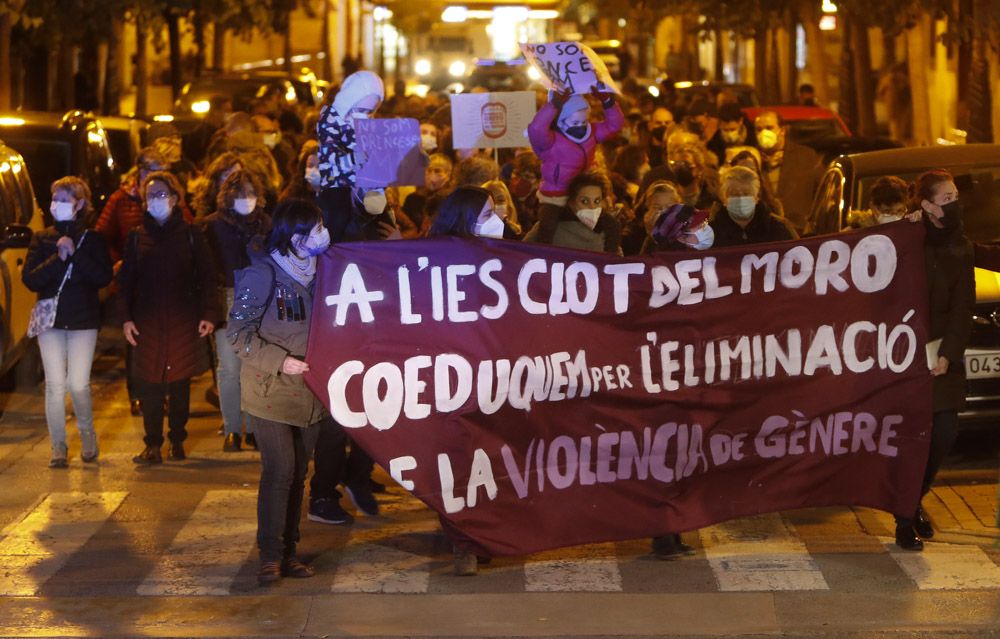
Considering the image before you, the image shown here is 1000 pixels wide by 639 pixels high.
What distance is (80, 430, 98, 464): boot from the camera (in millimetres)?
10344

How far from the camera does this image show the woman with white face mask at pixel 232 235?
34.1 feet

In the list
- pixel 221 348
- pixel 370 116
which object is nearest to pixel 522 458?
pixel 221 348

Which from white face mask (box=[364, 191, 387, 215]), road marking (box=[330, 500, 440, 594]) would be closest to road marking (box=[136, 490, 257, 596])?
road marking (box=[330, 500, 440, 594])

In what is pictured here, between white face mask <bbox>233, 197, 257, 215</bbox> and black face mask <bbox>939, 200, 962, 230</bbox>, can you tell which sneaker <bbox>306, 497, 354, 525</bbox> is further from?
black face mask <bbox>939, 200, 962, 230</bbox>

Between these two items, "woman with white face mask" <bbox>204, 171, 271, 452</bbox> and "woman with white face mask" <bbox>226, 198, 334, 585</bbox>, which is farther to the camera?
"woman with white face mask" <bbox>204, 171, 271, 452</bbox>

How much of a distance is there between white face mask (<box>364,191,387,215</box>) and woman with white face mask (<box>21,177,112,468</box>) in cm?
166

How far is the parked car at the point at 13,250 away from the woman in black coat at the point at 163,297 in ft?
3.81

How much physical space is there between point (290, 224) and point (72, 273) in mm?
2912

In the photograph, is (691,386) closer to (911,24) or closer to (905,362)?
(905,362)

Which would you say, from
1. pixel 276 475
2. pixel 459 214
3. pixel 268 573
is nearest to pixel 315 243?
pixel 459 214

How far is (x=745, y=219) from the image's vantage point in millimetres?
9641

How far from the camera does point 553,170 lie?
10906 millimetres

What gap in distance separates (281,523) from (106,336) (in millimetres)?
7969

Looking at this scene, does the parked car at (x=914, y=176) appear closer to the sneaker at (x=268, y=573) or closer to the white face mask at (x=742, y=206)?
the white face mask at (x=742, y=206)
